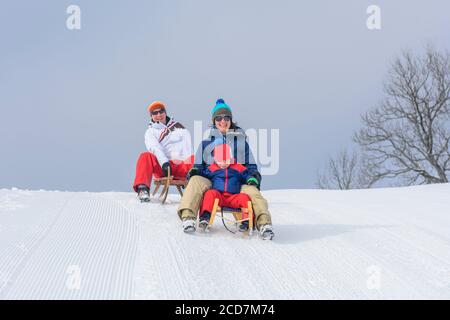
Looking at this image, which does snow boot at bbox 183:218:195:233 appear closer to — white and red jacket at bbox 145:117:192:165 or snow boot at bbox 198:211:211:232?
snow boot at bbox 198:211:211:232

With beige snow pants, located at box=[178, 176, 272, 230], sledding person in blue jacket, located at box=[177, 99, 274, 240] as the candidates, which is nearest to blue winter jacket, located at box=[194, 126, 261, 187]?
sledding person in blue jacket, located at box=[177, 99, 274, 240]

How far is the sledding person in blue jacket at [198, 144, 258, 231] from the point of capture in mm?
4508

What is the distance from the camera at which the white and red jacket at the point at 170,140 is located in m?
6.71

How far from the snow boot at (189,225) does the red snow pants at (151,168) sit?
6.67ft

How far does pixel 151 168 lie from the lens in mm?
6457

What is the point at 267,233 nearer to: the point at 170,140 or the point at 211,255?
the point at 211,255

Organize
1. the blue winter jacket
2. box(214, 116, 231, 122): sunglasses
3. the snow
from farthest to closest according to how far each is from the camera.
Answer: box(214, 116, 231, 122): sunglasses, the blue winter jacket, the snow

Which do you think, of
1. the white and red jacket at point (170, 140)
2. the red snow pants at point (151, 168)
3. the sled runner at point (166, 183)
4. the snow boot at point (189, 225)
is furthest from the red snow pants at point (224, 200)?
the white and red jacket at point (170, 140)

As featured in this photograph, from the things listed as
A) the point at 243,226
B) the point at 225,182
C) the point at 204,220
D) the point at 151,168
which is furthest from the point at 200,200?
the point at 151,168

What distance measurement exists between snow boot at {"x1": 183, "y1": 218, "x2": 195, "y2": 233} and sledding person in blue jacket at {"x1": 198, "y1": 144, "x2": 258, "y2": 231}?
10cm

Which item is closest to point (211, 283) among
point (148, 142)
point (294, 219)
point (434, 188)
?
point (294, 219)

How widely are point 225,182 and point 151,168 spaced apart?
77.9 inches
